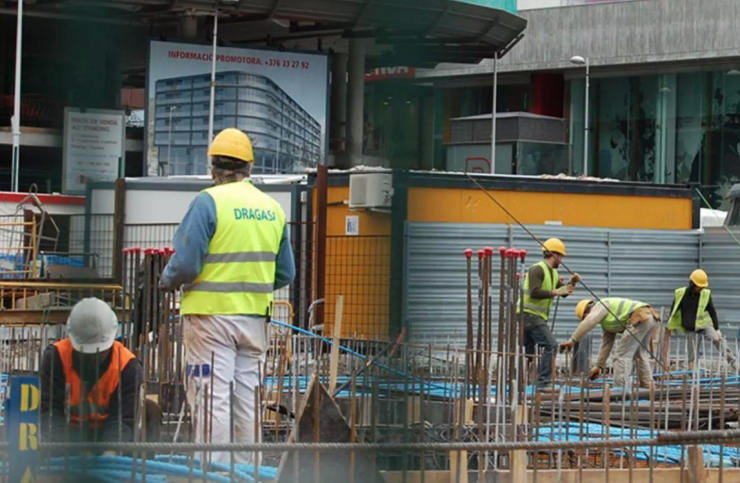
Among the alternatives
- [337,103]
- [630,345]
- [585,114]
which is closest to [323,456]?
[630,345]

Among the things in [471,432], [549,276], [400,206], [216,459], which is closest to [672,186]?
[549,276]

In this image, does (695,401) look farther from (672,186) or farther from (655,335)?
(672,186)

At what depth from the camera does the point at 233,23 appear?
23.0 m

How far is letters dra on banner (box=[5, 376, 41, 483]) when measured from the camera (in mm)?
3148

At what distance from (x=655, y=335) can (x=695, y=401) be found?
5.48m

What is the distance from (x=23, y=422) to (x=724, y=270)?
14.4 meters

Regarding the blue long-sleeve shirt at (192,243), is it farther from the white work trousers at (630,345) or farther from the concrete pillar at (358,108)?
A: the white work trousers at (630,345)

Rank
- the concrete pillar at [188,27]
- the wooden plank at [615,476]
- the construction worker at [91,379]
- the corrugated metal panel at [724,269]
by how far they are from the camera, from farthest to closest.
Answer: the concrete pillar at [188,27] → the corrugated metal panel at [724,269] → the wooden plank at [615,476] → the construction worker at [91,379]

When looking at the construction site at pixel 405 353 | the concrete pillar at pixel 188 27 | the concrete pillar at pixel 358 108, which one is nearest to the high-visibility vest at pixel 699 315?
the construction site at pixel 405 353

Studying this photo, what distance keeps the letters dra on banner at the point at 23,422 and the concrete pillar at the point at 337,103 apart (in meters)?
18.4

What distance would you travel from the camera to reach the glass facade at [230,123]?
21141mm

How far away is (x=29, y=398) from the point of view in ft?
10.4

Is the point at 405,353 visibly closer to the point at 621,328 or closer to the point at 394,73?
the point at 394,73

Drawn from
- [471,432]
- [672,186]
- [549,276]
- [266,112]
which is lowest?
[471,432]
